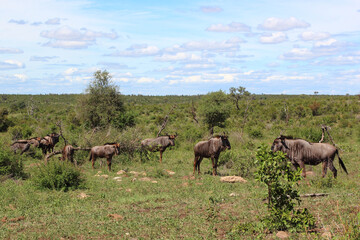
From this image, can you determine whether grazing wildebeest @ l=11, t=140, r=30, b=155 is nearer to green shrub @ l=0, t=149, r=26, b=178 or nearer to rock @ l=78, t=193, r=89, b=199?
green shrub @ l=0, t=149, r=26, b=178

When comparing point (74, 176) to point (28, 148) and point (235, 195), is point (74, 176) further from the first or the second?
point (28, 148)

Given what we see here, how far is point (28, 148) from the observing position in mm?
18766

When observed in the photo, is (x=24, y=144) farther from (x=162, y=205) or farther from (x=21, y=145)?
(x=162, y=205)

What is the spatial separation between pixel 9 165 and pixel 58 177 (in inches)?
126

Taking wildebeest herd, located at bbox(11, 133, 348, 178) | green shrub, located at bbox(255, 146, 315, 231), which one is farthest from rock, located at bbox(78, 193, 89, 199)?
green shrub, located at bbox(255, 146, 315, 231)

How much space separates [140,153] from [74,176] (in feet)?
22.4

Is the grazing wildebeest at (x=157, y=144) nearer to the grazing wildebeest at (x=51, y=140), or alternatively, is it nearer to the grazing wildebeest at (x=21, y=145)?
the grazing wildebeest at (x=51, y=140)

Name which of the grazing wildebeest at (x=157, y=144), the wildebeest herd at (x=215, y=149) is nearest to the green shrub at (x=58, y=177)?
the wildebeest herd at (x=215, y=149)

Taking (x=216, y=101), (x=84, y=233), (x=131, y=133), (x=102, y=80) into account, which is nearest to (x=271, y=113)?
(x=216, y=101)

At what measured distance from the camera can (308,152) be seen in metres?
12.7

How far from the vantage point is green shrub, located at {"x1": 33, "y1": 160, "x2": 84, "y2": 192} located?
11.9 meters

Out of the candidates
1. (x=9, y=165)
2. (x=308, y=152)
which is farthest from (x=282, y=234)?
(x=9, y=165)

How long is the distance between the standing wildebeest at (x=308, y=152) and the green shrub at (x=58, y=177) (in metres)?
7.24

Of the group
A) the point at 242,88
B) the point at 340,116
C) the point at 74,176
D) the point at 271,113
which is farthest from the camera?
the point at 242,88
